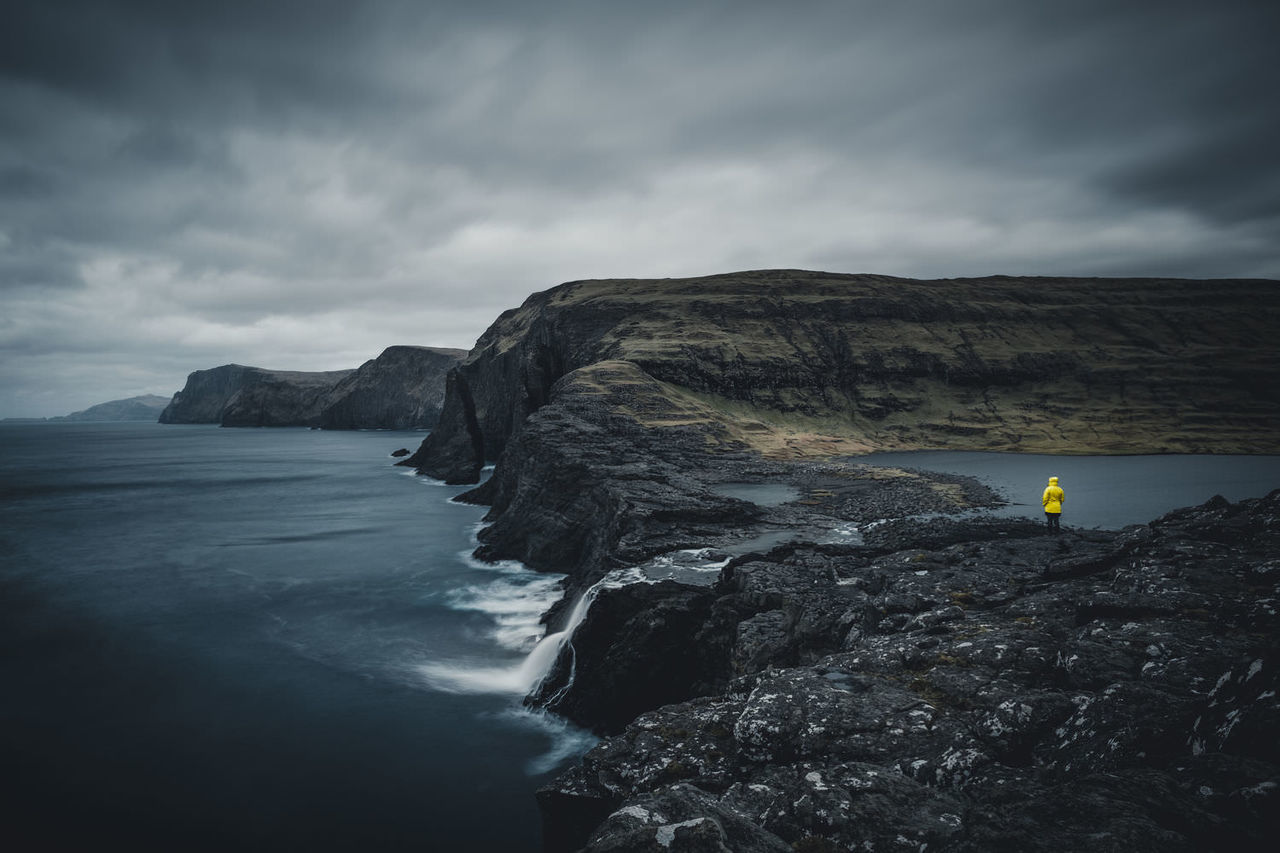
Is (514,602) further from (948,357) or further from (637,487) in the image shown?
(948,357)

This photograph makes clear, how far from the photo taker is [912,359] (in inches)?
5517

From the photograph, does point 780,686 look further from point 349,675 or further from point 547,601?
point 547,601

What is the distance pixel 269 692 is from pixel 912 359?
14167 centimetres

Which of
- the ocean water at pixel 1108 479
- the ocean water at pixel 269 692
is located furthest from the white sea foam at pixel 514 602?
the ocean water at pixel 1108 479

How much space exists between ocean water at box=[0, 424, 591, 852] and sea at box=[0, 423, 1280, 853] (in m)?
0.11

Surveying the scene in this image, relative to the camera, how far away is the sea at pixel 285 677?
20.2 m

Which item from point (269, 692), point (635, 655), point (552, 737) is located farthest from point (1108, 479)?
point (269, 692)

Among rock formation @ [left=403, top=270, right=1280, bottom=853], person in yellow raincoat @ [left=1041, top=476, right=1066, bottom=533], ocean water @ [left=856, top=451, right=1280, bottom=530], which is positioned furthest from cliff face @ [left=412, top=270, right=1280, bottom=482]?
person in yellow raincoat @ [left=1041, top=476, right=1066, bottom=533]

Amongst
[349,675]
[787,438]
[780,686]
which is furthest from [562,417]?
[780,686]

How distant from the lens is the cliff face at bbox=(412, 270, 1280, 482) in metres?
112

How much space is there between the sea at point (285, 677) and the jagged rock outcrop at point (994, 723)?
35.1 feet

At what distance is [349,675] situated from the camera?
31.1m

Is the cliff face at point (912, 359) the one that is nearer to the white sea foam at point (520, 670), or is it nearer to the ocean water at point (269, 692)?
the ocean water at point (269, 692)

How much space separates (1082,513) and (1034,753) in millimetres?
50557
